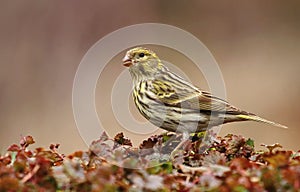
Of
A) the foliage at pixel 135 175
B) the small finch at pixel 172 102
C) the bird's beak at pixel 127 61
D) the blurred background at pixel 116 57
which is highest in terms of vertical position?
the blurred background at pixel 116 57

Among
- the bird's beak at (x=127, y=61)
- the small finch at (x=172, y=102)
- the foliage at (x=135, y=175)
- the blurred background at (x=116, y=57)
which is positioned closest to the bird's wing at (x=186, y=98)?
the small finch at (x=172, y=102)

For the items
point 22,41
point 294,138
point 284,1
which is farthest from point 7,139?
point 284,1

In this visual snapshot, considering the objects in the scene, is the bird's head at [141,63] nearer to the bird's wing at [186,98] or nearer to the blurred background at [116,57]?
the bird's wing at [186,98]

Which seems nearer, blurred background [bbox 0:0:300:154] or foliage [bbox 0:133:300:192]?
foliage [bbox 0:133:300:192]

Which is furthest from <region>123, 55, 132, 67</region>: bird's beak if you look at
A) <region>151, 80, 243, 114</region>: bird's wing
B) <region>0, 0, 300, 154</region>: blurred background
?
<region>0, 0, 300, 154</region>: blurred background

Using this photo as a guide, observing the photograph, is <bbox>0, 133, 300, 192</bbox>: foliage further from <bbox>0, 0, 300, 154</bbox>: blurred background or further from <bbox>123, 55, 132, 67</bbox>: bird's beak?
<bbox>0, 0, 300, 154</bbox>: blurred background

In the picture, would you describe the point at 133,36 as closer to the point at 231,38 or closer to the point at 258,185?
the point at 231,38
